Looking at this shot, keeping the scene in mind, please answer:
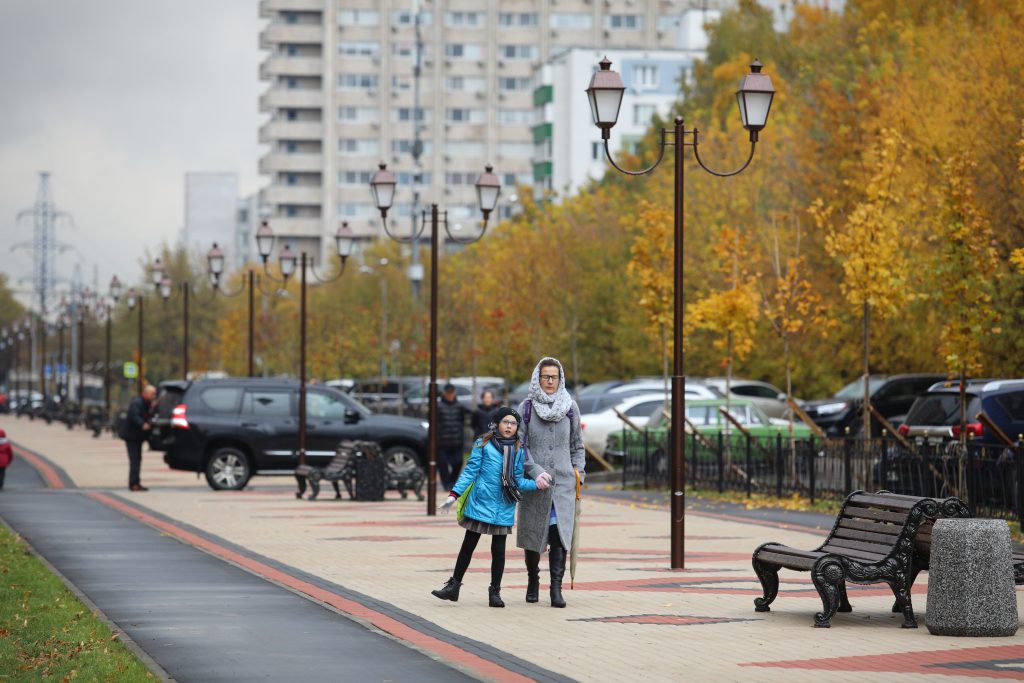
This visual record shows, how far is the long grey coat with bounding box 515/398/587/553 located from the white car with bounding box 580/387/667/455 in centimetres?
2222

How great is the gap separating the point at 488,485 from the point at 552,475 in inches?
18.9

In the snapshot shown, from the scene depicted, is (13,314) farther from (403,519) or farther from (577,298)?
(403,519)

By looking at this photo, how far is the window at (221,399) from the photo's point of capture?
33406 millimetres

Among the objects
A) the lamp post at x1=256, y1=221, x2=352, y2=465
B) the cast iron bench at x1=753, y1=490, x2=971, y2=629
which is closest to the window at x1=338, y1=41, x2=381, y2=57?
the lamp post at x1=256, y1=221, x2=352, y2=465

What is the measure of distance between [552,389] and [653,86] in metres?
108

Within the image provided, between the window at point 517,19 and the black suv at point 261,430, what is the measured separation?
341 ft

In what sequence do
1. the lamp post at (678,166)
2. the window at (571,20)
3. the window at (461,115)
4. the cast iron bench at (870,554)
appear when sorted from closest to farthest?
1. the cast iron bench at (870,554)
2. the lamp post at (678,166)
3. the window at (461,115)
4. the window at (571,20)

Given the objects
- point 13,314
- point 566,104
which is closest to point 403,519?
point 566,104

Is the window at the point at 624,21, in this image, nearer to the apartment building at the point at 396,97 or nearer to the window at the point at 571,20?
the apartment building at the point at 396,97

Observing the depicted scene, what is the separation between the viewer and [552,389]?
14.6m

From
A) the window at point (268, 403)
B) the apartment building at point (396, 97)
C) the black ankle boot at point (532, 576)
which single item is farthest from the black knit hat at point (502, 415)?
the apartment building at point (396, 97)

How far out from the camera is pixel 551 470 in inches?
571

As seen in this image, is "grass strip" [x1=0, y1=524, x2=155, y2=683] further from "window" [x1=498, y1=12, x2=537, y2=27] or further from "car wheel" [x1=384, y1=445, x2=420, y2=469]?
"window" [x1=498, y1=12, x2=537, y2=27]

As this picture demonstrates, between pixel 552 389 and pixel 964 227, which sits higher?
pixel 964 227
